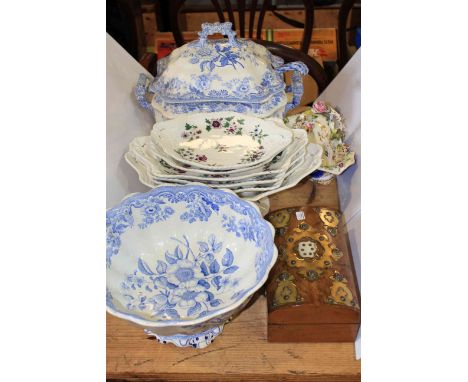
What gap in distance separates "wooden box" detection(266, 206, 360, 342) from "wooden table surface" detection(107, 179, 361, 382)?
0.02 meters

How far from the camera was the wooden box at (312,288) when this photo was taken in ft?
2.02

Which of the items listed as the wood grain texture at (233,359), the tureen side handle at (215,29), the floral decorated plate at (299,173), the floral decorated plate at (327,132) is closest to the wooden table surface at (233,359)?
the wood grain texture at (233,359)

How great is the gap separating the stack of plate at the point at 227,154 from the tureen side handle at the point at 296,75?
9 centimetres

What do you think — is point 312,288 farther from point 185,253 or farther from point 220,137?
point 220,137

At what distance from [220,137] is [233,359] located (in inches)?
14.3

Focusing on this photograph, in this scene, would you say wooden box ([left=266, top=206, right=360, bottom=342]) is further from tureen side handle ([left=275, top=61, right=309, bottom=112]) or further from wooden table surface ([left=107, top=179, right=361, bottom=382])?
tureen side handle ([left=275, top=61, right=309, bottom=112])

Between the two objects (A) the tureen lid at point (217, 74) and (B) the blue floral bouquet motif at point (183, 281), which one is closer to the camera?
(B) the blue floral bouquet motif at point (183, 281)

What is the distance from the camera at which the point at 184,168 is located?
2.38 ft

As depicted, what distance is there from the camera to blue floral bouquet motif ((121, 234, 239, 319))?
635 mm

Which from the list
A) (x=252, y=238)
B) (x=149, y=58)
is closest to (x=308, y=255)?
(x=252, y=238)

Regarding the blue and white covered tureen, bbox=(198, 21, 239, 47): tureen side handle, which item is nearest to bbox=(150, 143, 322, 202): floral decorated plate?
the blue and white covered tureen

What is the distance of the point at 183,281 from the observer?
0.67m

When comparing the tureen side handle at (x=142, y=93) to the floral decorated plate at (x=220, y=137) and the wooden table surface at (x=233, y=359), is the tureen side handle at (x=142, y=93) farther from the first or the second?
the wooden table surface at (x=233, y=359)

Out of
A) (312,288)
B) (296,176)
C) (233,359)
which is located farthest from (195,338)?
(296,176)
